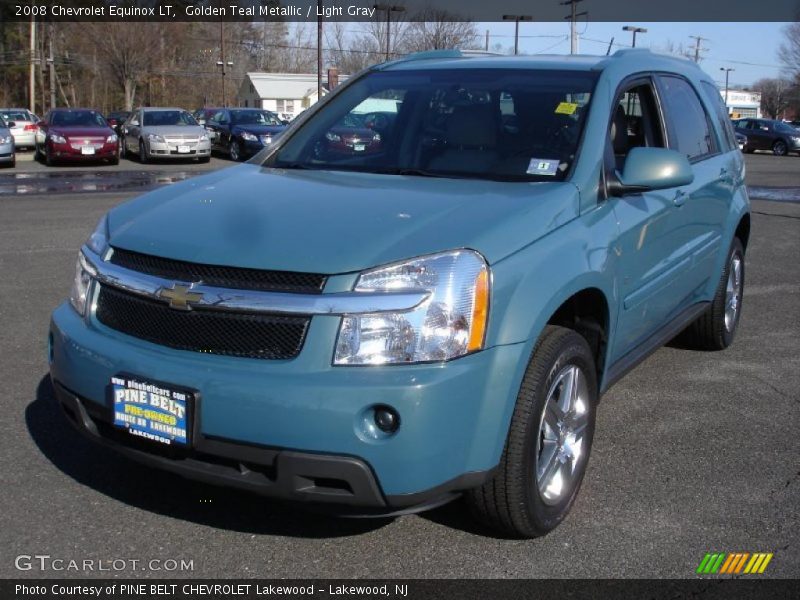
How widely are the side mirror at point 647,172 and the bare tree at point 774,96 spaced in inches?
4021

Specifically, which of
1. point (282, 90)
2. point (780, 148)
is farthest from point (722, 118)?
point (282, 90)

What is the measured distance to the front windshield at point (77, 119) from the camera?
2388 centimetres

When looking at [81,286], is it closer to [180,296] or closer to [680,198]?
[180,296]

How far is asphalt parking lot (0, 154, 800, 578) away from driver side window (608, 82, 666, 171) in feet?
4.69

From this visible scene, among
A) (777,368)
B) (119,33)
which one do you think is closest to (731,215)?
(777,368)

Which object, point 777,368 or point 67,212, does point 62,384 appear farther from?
point 67,212

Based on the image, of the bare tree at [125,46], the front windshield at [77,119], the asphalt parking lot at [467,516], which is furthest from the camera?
the bare tree at [125,46]

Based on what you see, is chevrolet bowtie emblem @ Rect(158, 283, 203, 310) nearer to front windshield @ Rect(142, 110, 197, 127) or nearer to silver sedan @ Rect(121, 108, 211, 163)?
silver sedan @ Rect(121, 108, 211, 163)

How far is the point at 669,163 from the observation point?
148 inches

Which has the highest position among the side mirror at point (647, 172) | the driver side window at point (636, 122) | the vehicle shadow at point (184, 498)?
the driver side window at point (636, 122)

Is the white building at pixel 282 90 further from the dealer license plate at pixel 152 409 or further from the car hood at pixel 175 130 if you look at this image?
the dealer license plate at pixel 152 409

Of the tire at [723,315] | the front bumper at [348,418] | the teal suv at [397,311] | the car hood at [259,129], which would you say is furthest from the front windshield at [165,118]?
the front bumper at [348,418]

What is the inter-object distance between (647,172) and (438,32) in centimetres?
5618

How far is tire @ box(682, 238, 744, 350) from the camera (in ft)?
18.5
